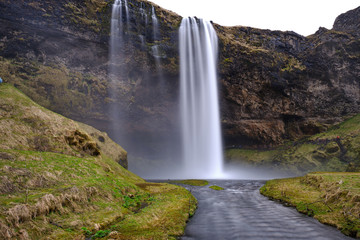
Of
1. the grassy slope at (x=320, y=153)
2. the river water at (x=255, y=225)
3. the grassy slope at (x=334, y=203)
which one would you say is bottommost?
the river water at (x=255, y=225)

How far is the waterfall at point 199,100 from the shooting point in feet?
211

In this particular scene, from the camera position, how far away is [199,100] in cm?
6875

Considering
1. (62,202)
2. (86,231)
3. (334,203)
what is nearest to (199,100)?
(334,203)

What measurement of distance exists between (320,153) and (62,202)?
69.0 m

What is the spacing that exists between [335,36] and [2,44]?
100273 mm

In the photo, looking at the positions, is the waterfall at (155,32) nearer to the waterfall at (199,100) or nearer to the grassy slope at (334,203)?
the waterfall at (199,100)

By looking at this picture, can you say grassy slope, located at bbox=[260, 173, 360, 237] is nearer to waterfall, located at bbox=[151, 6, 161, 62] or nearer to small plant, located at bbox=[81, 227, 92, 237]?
small plant, located at bbox=[81, 227, 92, 237]

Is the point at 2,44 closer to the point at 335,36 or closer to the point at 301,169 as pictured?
the point at 301,169

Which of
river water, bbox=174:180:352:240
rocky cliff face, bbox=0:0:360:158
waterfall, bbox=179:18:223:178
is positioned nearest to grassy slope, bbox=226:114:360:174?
rocky cliff face, bbox=0:0:360:158

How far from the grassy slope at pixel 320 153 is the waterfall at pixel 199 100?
15.9m

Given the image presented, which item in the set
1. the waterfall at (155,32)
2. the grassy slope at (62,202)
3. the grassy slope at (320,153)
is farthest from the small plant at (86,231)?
the grassy slope at (320,153)

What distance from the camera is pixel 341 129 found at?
63656mm

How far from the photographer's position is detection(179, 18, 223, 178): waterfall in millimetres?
64188

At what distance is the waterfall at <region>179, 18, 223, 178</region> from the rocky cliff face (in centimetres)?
323
